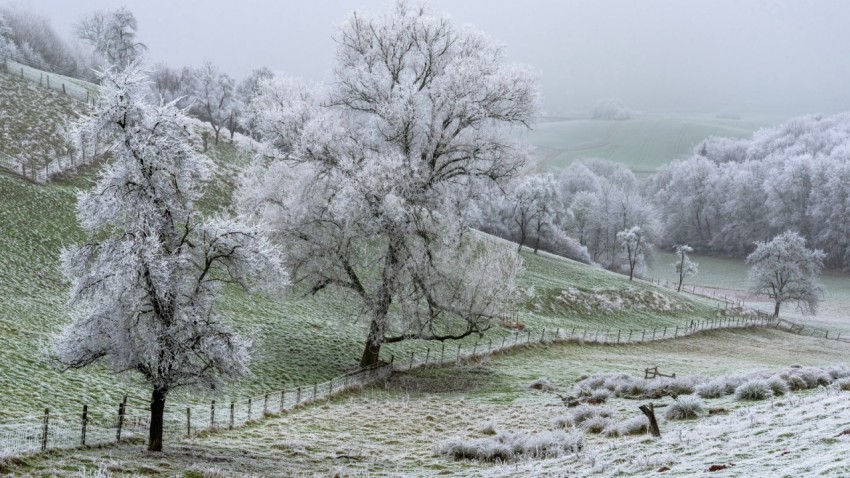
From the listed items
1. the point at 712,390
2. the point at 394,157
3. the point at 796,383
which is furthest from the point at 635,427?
the point at 394,157

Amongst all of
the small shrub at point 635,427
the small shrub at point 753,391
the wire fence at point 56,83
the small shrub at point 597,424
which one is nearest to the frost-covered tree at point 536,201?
the wire fence at point 56,83

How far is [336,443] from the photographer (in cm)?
2016

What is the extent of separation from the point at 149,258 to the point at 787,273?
7613cm

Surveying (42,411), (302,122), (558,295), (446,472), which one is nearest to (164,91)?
(558,295)

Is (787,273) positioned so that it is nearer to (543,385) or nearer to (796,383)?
(543,385)

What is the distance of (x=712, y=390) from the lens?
22547mm

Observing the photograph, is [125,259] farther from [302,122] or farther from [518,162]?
[518,162]

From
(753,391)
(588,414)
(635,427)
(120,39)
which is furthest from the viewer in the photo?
(120,39)

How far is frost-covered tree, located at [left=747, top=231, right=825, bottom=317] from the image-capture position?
74.3 m

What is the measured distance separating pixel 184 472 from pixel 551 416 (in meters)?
12.8

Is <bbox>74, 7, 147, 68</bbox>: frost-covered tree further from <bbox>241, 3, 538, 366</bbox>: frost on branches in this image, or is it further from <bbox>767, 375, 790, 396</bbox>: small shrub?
<bbox>767, 375, 790, 396</bbox>: small shrub

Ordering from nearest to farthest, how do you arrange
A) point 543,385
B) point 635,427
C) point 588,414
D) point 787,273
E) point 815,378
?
point 635,427
point 588,414
point 815,378
point 543,385
point 787,273

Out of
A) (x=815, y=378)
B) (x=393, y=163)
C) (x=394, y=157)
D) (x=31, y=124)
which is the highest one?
(x=31, y=124)

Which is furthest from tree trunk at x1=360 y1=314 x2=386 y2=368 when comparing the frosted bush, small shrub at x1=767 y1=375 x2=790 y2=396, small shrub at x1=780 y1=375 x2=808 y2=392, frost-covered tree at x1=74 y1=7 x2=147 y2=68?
frost-covered tree at x1=74 y1=7 x2=147 y2=68
